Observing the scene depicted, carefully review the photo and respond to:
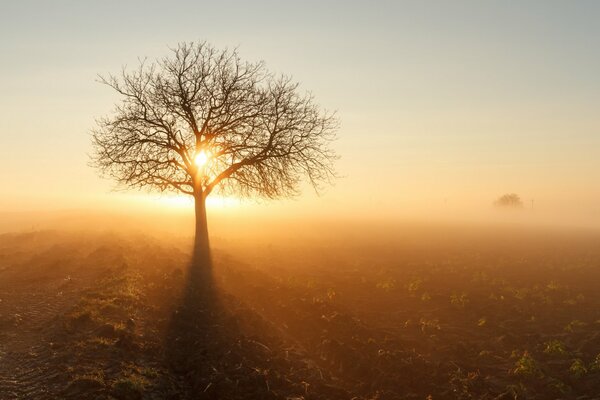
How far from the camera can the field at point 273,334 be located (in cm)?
1027

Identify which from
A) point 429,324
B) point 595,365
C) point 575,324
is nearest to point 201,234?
point 429,324

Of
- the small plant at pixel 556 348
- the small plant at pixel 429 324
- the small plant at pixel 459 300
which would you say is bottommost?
the small plant at pixel 429 324

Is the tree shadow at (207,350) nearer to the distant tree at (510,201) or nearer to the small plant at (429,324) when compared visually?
the small plant at (429,324)

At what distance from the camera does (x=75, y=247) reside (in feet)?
86.1

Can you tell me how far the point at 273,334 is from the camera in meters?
13.9

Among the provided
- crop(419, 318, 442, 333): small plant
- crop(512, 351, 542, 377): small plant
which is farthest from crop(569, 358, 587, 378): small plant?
crop(419, 318, 442, 333): small plant

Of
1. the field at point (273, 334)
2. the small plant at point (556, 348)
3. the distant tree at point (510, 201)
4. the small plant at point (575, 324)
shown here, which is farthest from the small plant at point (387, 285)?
the distant tree at point (510, 201)

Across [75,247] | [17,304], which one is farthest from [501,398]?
[75,247]

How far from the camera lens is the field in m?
10.3

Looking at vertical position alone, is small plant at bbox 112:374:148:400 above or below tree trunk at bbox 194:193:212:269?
below

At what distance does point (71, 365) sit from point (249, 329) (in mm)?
5517

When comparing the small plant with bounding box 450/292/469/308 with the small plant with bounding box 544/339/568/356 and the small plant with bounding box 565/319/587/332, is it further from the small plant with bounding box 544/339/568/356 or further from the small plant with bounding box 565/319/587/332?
the small plant with bounding box 544/339/568/356

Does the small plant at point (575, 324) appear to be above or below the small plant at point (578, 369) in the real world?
above

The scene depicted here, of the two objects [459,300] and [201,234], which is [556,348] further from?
[201,234]
